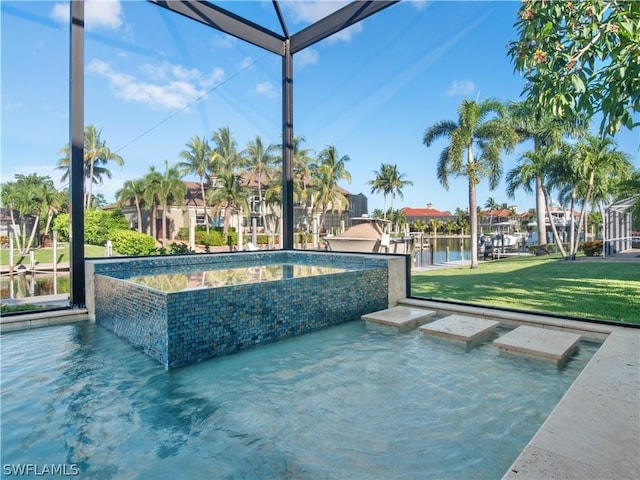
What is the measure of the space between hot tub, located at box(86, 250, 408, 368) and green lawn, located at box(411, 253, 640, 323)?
7.15 feet

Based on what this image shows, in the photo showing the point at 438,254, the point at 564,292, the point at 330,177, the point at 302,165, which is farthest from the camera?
the point at 330,177

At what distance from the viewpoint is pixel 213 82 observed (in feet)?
46.6

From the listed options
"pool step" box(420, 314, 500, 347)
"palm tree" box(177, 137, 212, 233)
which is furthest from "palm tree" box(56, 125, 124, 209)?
"pool step" box(420, 314, 500, 347)

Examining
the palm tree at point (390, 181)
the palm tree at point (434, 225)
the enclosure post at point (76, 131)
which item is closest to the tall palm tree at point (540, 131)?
the enclosure post at point (76, 131)

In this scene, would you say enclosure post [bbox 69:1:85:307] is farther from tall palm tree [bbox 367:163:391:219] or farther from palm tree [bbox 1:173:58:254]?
tall palm tree [bbox 367:163:391:219]

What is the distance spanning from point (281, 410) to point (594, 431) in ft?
6.04

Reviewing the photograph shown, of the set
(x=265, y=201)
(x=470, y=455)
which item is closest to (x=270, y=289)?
(x=470, y=455)

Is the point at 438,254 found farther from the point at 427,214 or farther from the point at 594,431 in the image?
the point at 427,214

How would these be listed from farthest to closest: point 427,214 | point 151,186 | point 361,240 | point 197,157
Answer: point 427,214, point 197,157, point 151,186, point 361,240

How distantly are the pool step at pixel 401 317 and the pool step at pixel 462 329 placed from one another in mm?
257

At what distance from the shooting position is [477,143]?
15.4 m

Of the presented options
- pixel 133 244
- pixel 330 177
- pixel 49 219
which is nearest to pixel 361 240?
pixel 133 244

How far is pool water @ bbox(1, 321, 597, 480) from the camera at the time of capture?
2016mm

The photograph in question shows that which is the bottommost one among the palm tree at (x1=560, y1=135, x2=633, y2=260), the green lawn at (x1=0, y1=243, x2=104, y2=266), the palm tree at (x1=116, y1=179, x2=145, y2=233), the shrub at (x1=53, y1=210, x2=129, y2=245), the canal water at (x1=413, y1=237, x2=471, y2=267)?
the canal water at (x1=413, y1=237, x2=471, y2=267)
